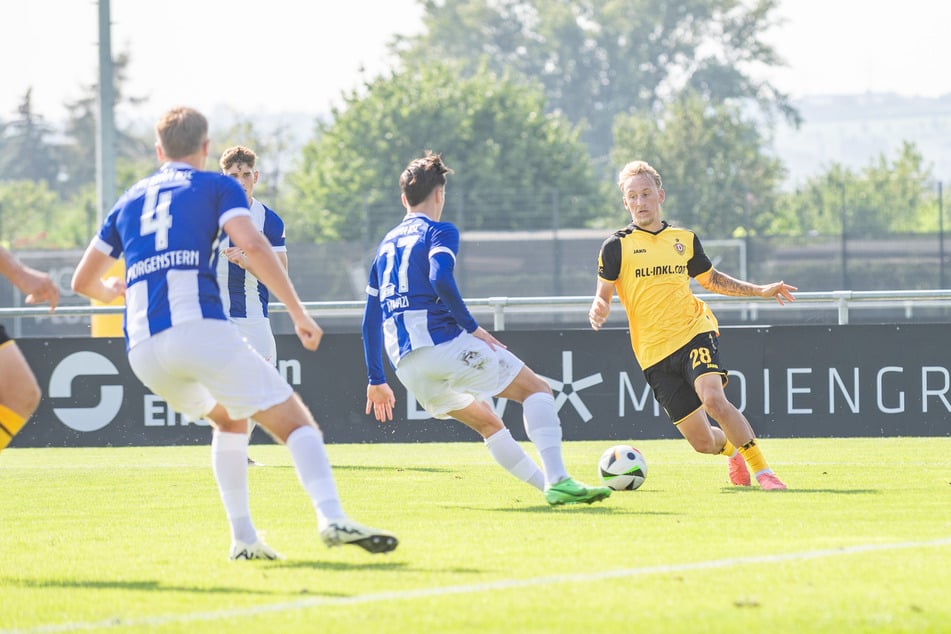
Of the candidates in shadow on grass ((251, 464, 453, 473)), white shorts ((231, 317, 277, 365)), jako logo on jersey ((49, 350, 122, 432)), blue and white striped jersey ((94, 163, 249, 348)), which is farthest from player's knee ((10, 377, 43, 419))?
jako logo on jersey ((49, 350, 122, 432))

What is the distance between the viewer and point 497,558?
22.2 feet

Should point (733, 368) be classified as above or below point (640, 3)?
below

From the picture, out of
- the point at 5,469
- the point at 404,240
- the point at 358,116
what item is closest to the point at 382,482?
the point at 404,240

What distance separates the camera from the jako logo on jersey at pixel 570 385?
46.3 ft

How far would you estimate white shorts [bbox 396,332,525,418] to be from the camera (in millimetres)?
8781

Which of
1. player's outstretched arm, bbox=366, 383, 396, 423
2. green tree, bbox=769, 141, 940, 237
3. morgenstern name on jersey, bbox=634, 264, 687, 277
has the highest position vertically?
green tree, bbox=769, 141, 940, 237

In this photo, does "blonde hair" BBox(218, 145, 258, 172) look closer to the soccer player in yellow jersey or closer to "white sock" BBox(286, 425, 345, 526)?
the soccer player in yellow jersey

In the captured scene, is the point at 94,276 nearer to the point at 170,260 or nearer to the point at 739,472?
the point at 170,260

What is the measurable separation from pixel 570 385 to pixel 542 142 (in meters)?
48.2

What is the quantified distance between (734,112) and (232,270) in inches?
2617

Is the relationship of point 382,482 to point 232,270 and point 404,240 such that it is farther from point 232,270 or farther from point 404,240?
point 404,240

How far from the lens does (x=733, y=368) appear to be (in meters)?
14.1

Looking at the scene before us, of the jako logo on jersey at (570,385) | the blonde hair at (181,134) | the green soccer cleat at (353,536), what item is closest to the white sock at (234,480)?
the green soccer cleat at (353,536)

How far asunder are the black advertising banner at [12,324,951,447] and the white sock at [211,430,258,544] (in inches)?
278
